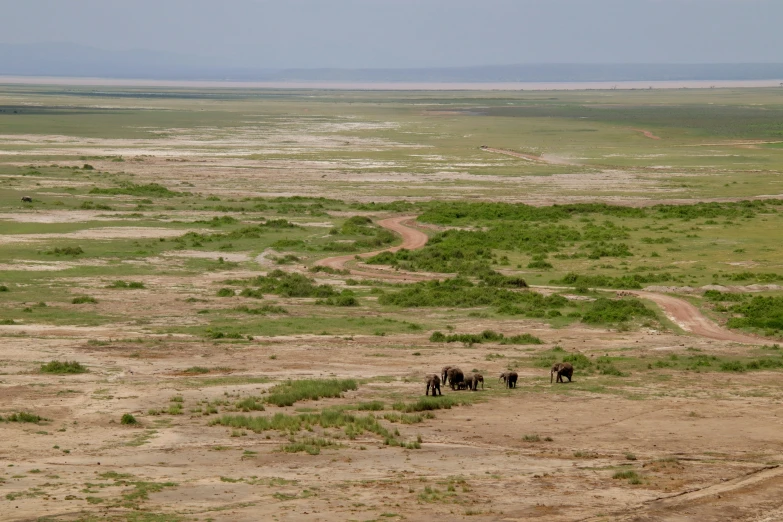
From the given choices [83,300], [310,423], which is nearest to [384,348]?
[310,423]

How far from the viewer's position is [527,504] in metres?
19.6

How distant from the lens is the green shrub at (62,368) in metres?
29.5

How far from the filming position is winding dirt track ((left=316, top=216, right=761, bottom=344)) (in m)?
37.3

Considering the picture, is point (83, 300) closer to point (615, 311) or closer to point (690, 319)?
point (615, 311)

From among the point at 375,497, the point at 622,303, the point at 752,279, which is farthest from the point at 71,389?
the point at 752,279

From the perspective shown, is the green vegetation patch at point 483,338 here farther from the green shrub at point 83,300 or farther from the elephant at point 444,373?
the green shrub at point 83,300

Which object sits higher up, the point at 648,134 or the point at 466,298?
the point at 648,134

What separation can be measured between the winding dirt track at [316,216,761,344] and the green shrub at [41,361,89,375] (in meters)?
19.6

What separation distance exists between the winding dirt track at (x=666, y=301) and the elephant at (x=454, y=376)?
1135cm

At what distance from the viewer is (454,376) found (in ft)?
95.1

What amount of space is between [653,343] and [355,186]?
169 ft

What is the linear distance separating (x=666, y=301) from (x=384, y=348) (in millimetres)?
13100

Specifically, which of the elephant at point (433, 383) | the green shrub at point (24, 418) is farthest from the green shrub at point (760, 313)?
the green shrub at point (24, 418)

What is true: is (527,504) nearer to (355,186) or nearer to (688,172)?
(355,186)
